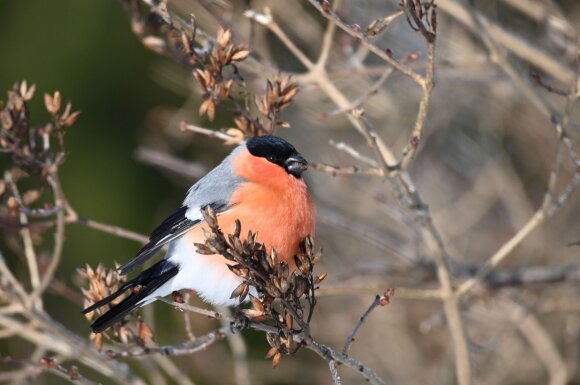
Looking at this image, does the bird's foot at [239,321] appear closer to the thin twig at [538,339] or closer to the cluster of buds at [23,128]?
the cluster of buds at [23,128]

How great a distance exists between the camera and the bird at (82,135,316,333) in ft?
9.75

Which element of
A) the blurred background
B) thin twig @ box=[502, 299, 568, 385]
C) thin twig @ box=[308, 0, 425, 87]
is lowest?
thin twig @ box=[308, 0, 425, 87]

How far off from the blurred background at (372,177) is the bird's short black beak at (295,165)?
1.73ft

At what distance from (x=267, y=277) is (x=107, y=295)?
66 cm

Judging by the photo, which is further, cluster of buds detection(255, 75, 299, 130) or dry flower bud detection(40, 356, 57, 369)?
cluster of buds detection(255, 75, 299, 130)

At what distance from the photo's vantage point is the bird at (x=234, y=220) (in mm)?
2971

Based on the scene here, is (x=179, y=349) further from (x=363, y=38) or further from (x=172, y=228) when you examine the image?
(x=363, y=38)

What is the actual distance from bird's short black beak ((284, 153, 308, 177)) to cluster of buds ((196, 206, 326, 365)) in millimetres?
653

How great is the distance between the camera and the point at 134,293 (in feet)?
9.46

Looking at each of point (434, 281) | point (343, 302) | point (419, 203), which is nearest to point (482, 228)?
point (343, 302)

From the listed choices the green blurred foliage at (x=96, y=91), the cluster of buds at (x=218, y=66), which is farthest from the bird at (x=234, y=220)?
the green blurred foliage at (x=96, y=91)

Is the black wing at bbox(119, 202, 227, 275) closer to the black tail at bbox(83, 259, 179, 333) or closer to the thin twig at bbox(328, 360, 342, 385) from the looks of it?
the black tail at bbox(83, 259, 179, 333)

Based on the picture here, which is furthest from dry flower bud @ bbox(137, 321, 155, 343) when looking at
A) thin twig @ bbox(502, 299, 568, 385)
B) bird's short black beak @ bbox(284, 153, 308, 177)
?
thin twig @ bbox(502, 299, 568, 385)

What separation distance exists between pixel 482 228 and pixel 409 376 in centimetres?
110
